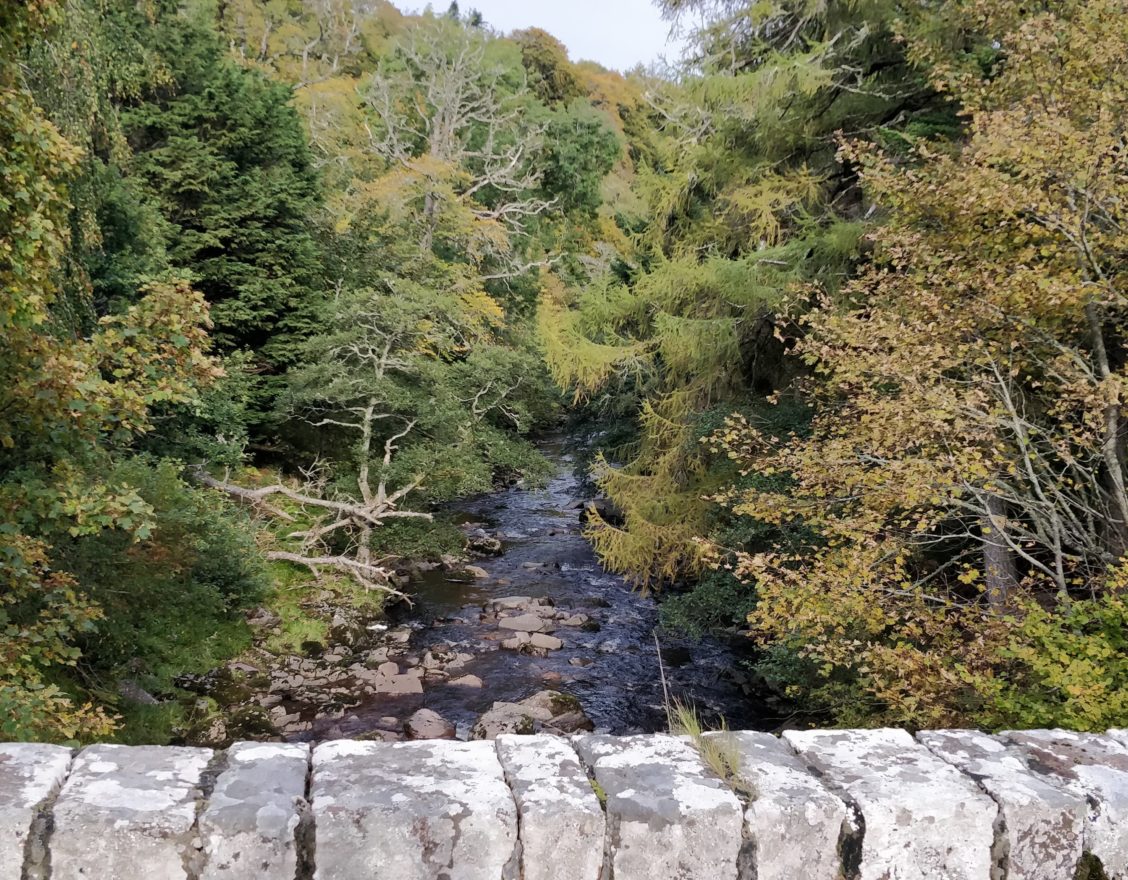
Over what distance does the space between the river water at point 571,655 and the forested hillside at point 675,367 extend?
28.7 inches

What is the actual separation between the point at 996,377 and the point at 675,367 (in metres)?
7.18

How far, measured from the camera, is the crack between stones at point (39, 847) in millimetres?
1647

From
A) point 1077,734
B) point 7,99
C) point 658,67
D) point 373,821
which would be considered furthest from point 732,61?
point 373,821

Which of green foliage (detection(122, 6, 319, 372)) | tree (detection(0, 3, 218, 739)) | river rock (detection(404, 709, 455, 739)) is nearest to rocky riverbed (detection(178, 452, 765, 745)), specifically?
river rock (detection(404, 709, 455, 739))

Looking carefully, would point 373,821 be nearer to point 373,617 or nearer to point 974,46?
point 974,46

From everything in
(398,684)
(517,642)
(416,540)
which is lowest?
(398,684)

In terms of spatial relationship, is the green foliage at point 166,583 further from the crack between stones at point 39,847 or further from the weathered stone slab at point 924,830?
the weathered stone slab at point 924,830

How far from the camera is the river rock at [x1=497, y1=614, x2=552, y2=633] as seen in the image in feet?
39.0

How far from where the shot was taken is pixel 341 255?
18844 millimetres

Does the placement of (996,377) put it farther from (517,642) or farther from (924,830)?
(517,642)

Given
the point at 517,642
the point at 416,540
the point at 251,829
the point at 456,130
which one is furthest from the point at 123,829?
the point at 456,130

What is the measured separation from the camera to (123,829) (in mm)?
1688

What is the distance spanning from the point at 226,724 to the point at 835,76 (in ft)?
39.3

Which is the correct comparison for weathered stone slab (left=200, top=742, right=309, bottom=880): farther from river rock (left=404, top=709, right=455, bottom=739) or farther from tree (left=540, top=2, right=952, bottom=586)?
tree (left=540, top=2, right=952, bottom=586)
